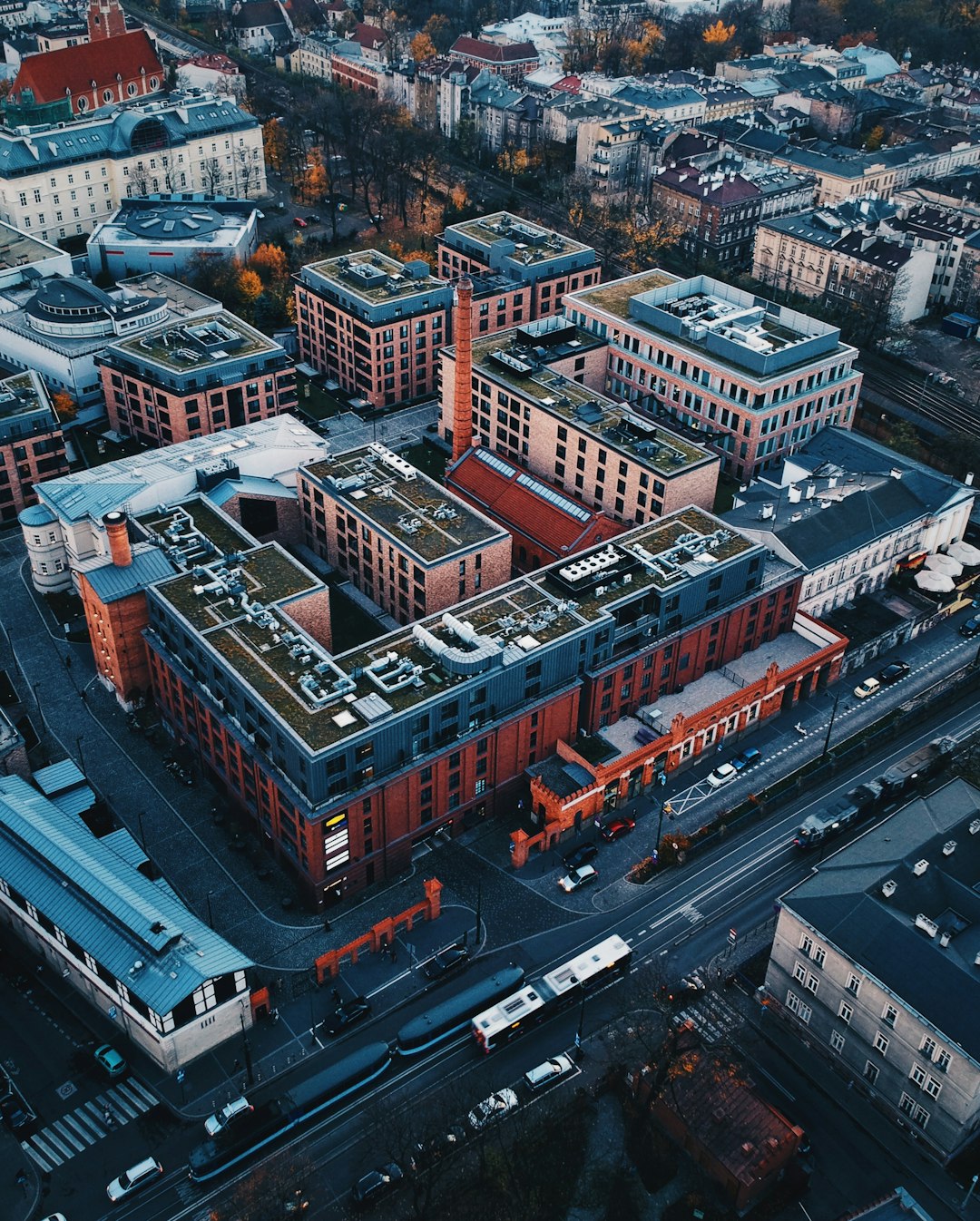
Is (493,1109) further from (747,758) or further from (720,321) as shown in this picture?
(720,321)

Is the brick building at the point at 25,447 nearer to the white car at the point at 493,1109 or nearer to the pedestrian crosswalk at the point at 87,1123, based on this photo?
the pedestrian crosswalk at the point at 87,1123

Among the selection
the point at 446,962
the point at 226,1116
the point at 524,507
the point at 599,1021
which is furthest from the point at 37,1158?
the point at 524,507

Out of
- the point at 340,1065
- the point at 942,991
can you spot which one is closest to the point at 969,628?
the point at 942,991

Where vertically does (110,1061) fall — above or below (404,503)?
below

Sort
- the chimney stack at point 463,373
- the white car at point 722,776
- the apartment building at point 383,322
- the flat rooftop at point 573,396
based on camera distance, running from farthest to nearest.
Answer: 1. the apartment building at point 383,322
2. the chimney stack at point 463,373
3. the flat rooftop at point 573,396
4. the white car at point 722,776

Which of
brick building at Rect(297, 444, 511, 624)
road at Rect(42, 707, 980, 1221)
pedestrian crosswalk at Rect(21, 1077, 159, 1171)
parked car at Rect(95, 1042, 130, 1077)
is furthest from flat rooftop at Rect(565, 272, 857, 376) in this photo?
pedestrian crosswalk at Rect(21, 1077, 159, 1171)

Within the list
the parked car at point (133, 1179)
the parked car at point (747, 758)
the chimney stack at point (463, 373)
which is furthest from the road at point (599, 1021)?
the chimney stack at point (463, 373)

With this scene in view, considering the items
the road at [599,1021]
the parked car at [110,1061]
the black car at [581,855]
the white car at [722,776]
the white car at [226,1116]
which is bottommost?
the road at [599,1021]
